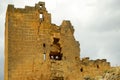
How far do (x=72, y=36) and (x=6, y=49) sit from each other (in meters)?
A: 6.11

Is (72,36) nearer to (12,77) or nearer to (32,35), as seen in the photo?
(32,35)

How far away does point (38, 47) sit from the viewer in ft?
124

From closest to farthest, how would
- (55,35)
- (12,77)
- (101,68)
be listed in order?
(12,77)
(55,35)
(101,68)

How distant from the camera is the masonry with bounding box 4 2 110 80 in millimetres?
36878

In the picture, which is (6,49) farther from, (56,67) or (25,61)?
(56,67)

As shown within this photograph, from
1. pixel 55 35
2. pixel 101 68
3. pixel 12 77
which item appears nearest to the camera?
pixel 12 77

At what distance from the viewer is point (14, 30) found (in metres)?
37.2

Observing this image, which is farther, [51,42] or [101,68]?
[101,68]

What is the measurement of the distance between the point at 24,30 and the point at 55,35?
2.93 metres

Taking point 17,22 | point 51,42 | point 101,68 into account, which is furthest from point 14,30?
point 101,68

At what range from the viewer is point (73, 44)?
39.8 meters

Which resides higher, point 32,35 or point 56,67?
point 32,35

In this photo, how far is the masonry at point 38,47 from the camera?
3688 centimetres

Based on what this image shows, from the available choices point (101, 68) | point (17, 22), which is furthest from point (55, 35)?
point (101, 68)
